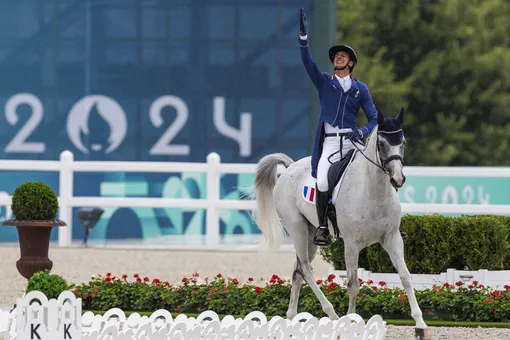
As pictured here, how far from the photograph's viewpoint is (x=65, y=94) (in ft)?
66.1

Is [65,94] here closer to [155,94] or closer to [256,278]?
[155,94]

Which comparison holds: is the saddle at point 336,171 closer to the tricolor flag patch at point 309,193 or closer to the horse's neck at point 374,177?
the tricolor flag patch at point 309,193

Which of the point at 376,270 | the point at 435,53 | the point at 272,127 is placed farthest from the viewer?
the point at 435,53

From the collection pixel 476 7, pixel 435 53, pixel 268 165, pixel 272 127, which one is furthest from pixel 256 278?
pixel 476 7

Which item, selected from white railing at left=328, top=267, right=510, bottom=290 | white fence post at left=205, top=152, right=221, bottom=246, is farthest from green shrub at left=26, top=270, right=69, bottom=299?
white fence post at left=205, top=152, right=221, bottom=246

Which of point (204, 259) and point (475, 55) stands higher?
point (475, 55)

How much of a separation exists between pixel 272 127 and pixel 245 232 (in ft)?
5.49

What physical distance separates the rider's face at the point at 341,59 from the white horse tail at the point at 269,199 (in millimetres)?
1399

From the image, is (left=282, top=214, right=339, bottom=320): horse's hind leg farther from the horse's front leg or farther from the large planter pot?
the large planter pot

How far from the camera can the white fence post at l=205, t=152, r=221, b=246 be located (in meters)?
19.8

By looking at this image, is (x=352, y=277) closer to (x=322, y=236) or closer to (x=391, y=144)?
(x=322, y=236)

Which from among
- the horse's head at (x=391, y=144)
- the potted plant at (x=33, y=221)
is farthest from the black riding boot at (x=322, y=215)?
the potted plant at (x=33, y=221)

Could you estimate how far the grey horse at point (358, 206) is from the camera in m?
9.80

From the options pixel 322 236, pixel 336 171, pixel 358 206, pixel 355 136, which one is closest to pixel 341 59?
pixel 355 136
